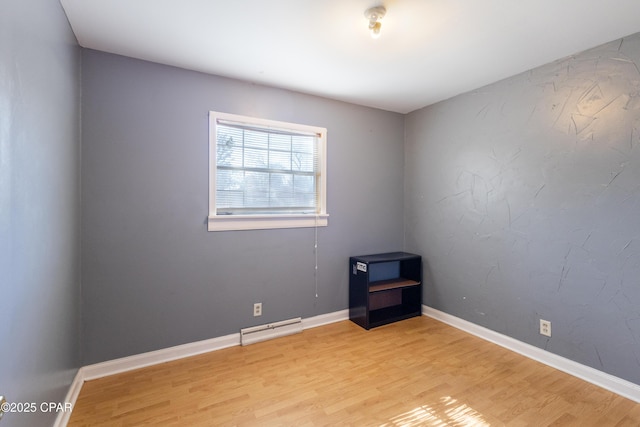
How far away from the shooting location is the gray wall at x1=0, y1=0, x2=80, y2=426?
1.05 metres

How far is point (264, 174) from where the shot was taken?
2.88 m

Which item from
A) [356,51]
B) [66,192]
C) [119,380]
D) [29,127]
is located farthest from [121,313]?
[356,51]

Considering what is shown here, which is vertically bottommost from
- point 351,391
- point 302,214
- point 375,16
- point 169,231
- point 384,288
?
point 351,391

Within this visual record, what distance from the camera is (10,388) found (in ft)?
3.50

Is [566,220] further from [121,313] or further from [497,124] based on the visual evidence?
[121,313]

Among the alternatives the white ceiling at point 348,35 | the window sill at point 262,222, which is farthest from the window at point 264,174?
the white ceiling at point 348,35

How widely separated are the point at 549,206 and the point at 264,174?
2.54 meters

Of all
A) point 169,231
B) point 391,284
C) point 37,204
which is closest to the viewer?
point 37,204

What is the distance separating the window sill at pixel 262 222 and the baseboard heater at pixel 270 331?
973 millimetres

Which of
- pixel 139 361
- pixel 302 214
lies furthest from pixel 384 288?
pixel 139 361

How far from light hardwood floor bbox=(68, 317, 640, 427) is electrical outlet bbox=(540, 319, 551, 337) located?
267 mm

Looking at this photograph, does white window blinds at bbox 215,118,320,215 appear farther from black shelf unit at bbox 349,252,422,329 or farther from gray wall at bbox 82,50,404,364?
black shelf unit at bbox 349,252,422,329

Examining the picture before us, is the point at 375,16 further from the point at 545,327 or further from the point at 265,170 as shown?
the point at 545,327

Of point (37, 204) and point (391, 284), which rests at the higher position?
point (37, 204)
